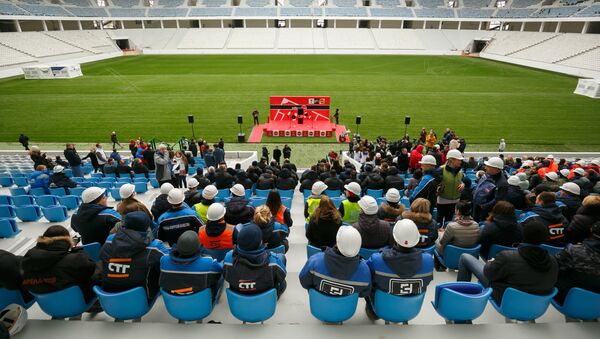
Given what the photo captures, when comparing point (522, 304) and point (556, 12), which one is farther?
point (556, 12)

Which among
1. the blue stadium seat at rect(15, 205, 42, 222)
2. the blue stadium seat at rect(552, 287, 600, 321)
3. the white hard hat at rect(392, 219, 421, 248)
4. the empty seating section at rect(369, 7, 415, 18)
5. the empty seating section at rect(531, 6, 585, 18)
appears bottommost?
the blue stadium seat at rect(15, 205, 42, 222)

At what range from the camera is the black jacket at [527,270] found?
311 cm

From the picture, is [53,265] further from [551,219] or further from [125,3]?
[125,3]

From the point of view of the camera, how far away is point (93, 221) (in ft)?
14.5

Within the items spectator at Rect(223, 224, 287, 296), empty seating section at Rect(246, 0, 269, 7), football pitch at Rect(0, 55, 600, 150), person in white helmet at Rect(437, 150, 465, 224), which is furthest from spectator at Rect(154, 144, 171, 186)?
empty seating section at Rect(246, 0, 269, 7)

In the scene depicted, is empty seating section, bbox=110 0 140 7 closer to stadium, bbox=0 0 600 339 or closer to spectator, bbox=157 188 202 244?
stadium, bbox=0 0 600 339

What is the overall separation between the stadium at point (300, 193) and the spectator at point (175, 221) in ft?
0.10

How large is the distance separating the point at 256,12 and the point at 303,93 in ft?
157

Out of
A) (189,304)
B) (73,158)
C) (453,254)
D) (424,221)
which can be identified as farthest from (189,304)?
(73,158)

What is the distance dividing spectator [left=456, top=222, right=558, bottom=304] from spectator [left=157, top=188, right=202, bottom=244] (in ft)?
12.4

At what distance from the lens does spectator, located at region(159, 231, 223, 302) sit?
3.16 m

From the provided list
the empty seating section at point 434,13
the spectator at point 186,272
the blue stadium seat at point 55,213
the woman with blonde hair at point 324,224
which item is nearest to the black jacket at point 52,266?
the spectator at point 186,272

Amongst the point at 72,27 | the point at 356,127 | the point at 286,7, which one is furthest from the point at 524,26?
the point at 72,27

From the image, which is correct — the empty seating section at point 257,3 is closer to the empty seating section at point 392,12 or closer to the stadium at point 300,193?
the empty seating section at point 392,12
